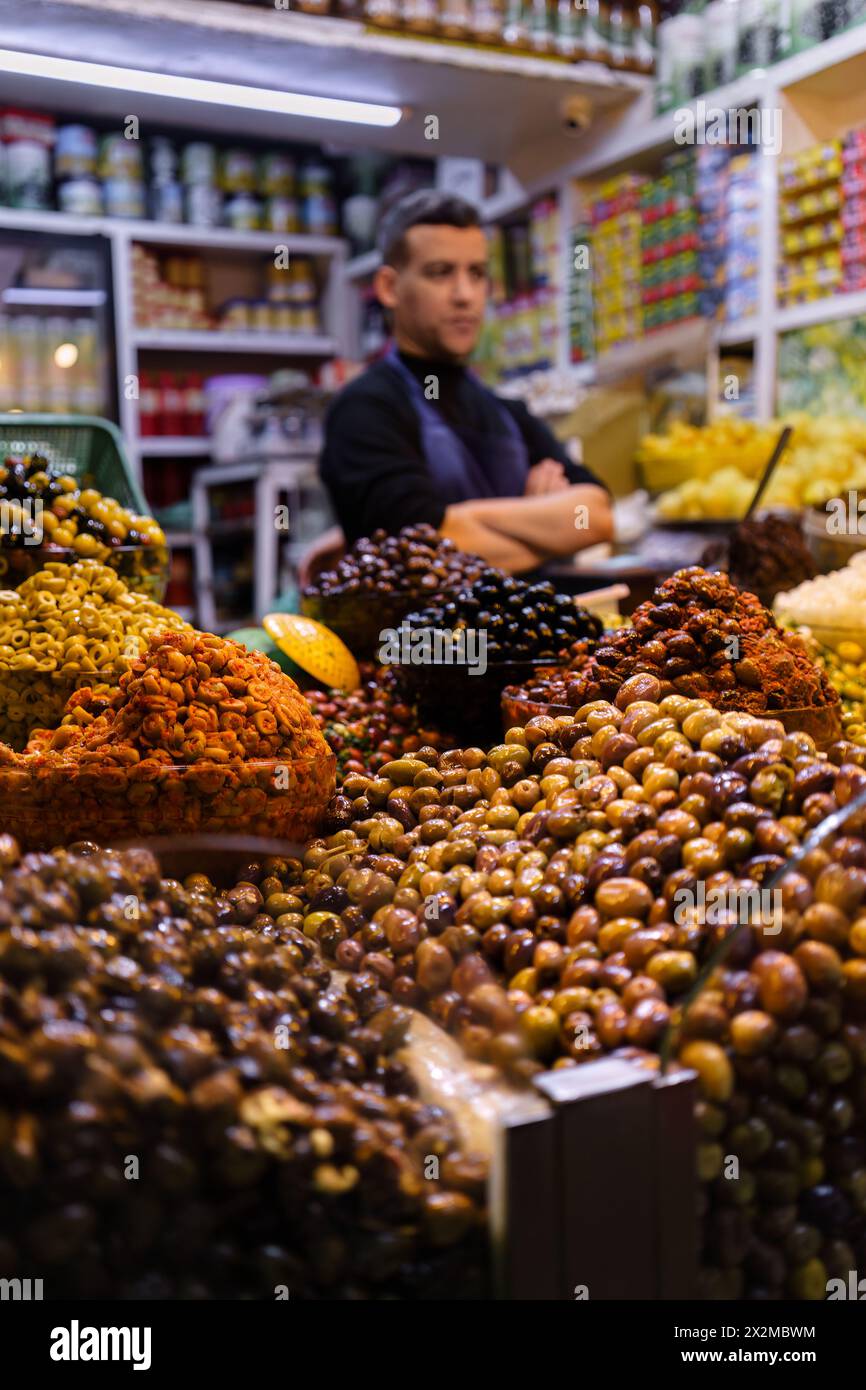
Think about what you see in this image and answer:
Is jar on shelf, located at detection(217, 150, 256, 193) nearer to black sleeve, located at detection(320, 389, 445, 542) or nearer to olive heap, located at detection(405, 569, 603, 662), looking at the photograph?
black sleeve, located at detection(320, 389, 445, 542)

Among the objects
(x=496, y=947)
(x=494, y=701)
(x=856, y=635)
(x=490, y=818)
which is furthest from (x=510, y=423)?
(x=496, y=947)

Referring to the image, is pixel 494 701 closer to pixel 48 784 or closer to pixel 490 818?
pixel 490 818

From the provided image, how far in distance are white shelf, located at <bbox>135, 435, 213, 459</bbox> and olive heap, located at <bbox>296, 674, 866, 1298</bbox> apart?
5168mm

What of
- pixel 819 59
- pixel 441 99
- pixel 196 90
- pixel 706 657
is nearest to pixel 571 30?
pixel 441 99

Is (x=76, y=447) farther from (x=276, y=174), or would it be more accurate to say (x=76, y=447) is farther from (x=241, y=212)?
(x=276, y=174)

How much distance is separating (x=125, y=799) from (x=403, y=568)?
2.94 ft

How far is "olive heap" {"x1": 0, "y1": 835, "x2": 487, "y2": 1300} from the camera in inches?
31.1

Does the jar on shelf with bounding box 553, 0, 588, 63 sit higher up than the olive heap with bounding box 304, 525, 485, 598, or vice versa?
the jar on shelf with bounding box 553, 0, 588, 63

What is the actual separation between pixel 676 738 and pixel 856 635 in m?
1.05

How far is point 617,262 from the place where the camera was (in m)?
4.74

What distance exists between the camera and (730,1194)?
37.0 inches

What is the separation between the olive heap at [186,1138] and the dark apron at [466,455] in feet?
7.95

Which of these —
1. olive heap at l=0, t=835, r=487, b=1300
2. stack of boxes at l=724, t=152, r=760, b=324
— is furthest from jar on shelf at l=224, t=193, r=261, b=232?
olive heap at l=0, t=835, r=487, b=1300

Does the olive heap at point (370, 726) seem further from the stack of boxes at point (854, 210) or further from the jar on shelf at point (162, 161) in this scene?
the jar on shelf at point (162, 161)
